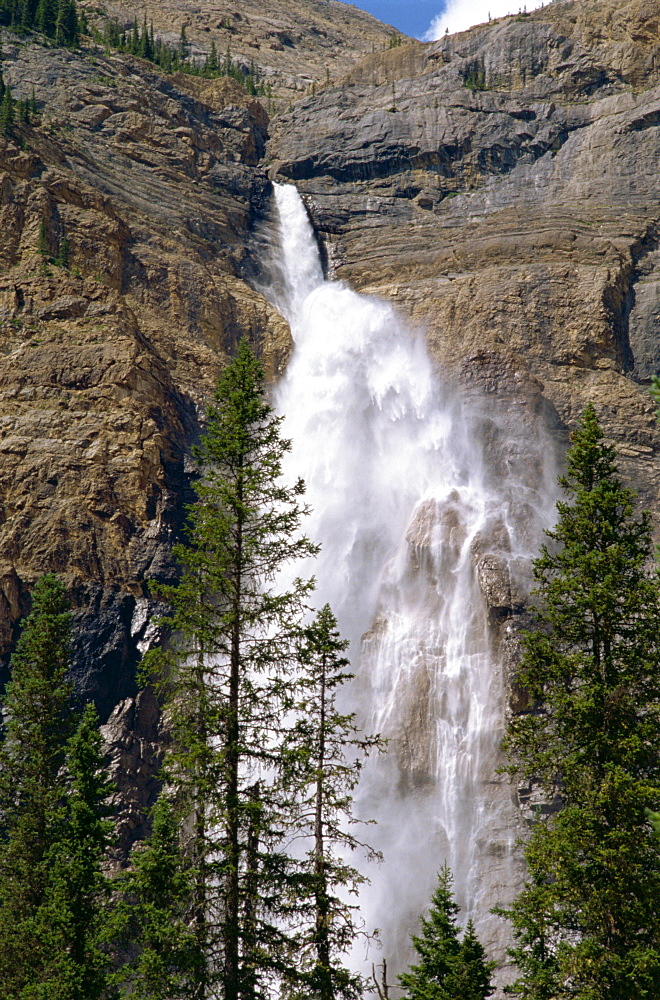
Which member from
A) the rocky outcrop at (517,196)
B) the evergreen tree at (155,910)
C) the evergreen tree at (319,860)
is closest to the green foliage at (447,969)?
the evergreen tree at (319,860)

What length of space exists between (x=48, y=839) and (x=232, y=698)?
35.3ft

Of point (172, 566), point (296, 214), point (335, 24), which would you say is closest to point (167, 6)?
point (335, 24)

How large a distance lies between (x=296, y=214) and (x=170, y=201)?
40.3 ft

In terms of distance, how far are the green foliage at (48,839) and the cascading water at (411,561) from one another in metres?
16.6

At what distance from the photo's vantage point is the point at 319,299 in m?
69.5

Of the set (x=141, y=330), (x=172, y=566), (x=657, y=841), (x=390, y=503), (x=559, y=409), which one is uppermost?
(x=141, y=330)

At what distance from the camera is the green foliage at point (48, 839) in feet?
69.9

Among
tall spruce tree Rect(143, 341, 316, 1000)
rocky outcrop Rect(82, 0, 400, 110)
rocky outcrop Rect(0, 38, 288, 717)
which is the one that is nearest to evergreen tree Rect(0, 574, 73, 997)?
tall spruce tree Rect(143, 341, 316, 1000)

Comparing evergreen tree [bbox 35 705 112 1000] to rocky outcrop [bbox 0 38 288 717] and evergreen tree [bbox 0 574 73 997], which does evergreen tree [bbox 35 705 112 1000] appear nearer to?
evergreen tree [bbox 0 574 73 997]

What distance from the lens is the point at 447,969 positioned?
888 inches

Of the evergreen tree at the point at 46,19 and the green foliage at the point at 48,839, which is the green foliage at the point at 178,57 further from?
the green foliage at the point at 48,839

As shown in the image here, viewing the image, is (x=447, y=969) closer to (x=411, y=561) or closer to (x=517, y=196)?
(x=411, y=561)

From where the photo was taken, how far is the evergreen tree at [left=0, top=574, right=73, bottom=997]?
23.1 meters

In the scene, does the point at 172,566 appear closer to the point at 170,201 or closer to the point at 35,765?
the point at 35,765
